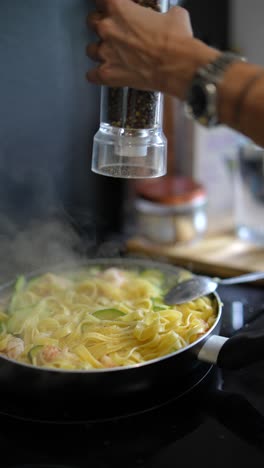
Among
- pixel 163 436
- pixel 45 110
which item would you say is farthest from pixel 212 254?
pixel 163 436

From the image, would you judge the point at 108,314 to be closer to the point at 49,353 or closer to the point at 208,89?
the point at 49,353

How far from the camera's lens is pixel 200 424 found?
1.03 meters

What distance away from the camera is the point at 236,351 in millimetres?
1043

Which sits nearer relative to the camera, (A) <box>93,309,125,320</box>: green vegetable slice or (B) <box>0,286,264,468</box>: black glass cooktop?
(B) <box>0,286,264,468</box>: black glass cooktop

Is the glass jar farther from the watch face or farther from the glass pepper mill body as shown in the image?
the watch face

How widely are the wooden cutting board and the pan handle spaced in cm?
65

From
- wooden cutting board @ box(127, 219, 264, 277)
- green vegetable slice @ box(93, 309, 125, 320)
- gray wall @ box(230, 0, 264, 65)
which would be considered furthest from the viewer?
gray wall @ box(230, 0, 264, 65)

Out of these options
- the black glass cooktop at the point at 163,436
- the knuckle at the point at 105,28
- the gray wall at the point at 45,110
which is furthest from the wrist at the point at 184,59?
the gray wall at the point at 45,110

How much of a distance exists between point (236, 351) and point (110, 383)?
0.79 feet

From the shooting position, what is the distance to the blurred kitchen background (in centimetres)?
156

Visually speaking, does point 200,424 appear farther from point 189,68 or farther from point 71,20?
point 71,20

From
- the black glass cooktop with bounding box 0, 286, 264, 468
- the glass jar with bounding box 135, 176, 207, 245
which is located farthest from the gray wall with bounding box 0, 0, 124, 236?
the black glass cooktop with bounding box 0, 286, 264, 468

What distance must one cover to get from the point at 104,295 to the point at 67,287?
0.10 meters

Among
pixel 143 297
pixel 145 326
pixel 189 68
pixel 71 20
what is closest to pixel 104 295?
pixel 143 297
